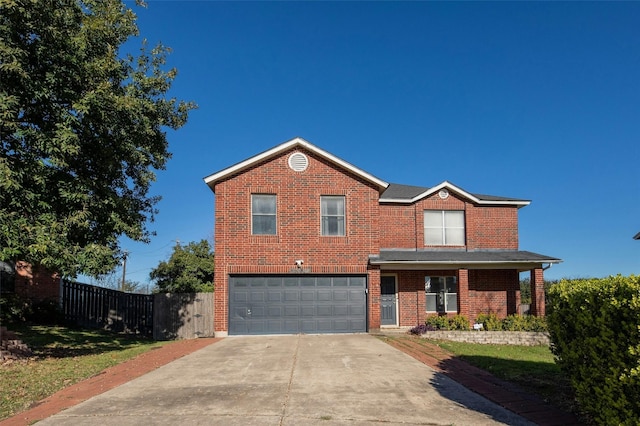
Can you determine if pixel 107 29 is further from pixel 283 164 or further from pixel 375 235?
A: pixel 375 235

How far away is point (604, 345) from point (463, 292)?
12.8m

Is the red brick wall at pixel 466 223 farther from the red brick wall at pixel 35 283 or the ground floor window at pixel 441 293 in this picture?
the red brick wall at pixel 35 283

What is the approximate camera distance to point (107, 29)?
1132 centimetres

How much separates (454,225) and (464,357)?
900 centimetres

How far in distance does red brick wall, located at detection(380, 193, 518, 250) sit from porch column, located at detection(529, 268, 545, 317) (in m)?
1.68

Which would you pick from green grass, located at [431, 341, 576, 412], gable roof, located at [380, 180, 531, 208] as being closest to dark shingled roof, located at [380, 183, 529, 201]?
gable roof, located at [380, 180, 531, 208]

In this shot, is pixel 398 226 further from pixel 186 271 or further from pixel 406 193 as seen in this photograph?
pixel 186 271

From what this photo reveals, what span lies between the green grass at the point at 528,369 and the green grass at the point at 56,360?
817 cm

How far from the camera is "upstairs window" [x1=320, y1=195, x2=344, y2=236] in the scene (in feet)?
53.5

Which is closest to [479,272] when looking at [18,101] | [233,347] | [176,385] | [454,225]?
[454,225]

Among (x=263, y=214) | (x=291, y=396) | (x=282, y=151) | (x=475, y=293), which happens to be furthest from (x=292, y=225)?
(x=291, y=396)

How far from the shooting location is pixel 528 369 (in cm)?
921

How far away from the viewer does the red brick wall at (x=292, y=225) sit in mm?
15719

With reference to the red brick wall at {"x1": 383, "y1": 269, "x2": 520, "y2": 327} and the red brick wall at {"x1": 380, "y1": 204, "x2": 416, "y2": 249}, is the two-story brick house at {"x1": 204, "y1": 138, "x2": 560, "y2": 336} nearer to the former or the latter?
the red brick wall at {"x1": 383, "y1": 269, "x2": 520, "y2": 327}
